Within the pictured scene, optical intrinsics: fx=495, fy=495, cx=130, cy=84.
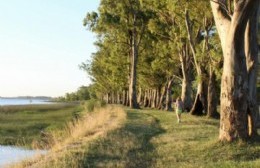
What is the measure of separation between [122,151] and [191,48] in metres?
23.3

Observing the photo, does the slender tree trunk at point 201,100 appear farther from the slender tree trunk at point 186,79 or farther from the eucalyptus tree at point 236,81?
the eucalyptus tree at point 236,81

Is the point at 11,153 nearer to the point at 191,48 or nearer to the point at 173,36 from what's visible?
the point at 191,48

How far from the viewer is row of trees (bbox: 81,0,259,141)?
18859mm

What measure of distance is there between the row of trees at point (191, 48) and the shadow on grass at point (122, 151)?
3361mm

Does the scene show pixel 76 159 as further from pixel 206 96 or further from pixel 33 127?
pixel 33 127

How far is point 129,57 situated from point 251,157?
176ft

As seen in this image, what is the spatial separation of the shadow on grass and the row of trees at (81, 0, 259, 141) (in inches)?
132

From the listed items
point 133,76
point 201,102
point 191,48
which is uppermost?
point 191,48

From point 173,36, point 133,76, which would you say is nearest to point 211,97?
point 173,36

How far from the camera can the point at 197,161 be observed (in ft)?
52.5

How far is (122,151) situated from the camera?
59.6ft

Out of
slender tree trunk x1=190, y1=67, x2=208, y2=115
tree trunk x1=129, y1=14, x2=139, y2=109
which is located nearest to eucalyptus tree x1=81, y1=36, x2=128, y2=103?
tree trunk x1=129, y1=14, x2=139, y2=109

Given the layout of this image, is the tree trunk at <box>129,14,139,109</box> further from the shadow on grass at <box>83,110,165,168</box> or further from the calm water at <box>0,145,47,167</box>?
the shadow on grass at <box>83,110,165,168</box>

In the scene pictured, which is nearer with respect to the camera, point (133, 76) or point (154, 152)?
point (154, 152)
